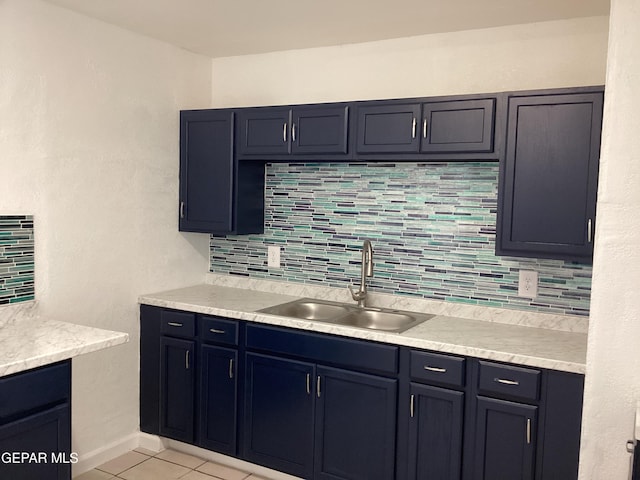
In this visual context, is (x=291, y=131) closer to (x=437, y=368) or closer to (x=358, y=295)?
(x=358, y=295)

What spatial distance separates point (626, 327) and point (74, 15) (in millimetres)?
2947

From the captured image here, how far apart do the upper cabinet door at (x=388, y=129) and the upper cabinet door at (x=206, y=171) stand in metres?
0.86

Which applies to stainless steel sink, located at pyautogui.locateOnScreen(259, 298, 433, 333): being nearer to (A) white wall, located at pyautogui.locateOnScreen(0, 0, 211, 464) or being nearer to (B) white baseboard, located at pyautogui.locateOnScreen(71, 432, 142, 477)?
(A) white wall, located at pyautogui.locateOnScreen(0, 0, 211, 464)

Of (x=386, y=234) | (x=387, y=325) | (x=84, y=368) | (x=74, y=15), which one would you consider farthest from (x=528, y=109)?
(x=84, y=368)

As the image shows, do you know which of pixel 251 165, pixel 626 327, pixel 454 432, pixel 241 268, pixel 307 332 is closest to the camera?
pixel 626 327

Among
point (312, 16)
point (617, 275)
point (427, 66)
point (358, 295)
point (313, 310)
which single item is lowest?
point (313, 310)

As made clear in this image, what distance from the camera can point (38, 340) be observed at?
2533 mm

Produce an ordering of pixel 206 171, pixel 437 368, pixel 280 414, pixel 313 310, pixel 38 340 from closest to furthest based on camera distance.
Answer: pixel 38 340 → pixel 437 368 → pixel 280 414 → pixel 313 310 → pixel 206 171

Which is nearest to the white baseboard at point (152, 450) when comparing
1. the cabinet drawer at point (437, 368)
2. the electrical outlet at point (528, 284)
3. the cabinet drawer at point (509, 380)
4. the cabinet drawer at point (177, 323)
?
the cabinet drawer at point (177, 323)

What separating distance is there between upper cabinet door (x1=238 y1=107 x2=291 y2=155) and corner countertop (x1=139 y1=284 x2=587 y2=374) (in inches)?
34.8

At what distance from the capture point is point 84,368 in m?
3.28

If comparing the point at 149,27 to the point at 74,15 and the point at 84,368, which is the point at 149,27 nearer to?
the point at 74,15

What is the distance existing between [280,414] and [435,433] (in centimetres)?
84

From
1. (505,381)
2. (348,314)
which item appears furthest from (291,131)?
(505,381)
